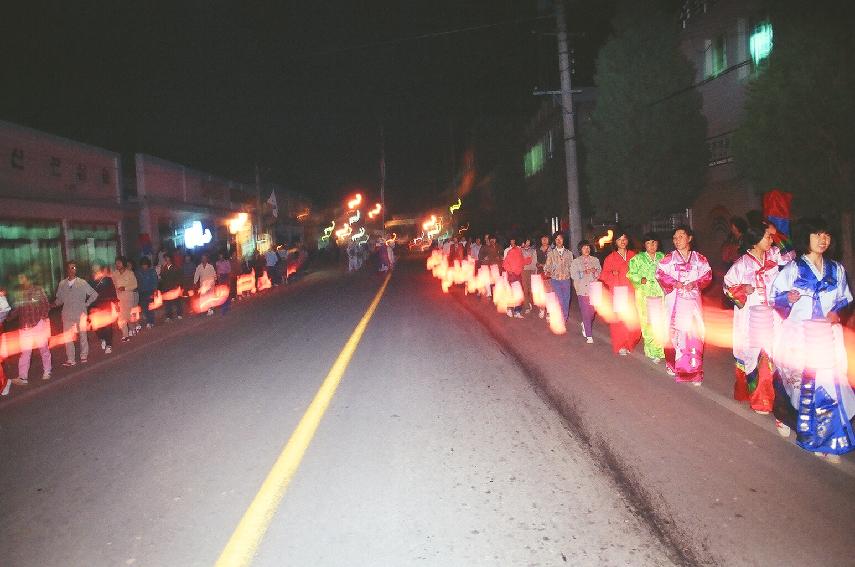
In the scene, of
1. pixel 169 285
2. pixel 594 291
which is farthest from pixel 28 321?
pixel 594 291

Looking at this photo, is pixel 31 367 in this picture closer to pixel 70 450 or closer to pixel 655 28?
pixel 70 450

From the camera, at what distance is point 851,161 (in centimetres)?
969

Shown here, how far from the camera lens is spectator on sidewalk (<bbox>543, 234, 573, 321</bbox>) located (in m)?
11.0

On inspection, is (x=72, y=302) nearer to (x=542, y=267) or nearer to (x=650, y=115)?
(x=542, y=267)

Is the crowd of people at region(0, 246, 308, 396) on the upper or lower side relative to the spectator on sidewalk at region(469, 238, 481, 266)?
lower

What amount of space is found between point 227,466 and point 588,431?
318cm

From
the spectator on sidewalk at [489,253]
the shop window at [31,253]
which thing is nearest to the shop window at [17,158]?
the shop window at [31,253]

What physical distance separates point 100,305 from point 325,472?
840 cm

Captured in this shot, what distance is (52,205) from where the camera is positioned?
20000mm

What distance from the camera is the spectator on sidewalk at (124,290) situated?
42.4 feet

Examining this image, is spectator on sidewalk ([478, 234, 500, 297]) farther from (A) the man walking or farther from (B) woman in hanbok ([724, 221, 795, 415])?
(B) woman in hanbok ([724, 221, 795, 415])

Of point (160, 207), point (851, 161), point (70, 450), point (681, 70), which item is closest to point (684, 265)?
point (851, 161)

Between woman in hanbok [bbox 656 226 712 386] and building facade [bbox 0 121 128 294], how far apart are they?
18569 millimetres

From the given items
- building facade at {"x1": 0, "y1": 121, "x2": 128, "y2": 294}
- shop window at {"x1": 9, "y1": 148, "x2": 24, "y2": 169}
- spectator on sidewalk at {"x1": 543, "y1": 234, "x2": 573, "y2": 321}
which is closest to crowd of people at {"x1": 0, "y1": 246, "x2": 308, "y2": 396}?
building facade at {"x1": 0, "y1": 121, "x2": 128, "y2": 294}
